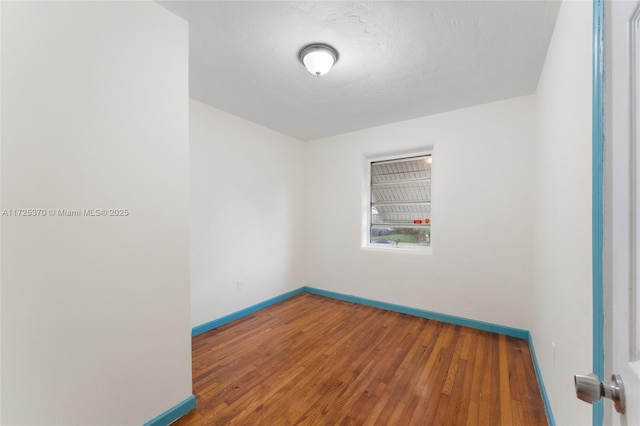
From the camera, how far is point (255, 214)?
344 cm

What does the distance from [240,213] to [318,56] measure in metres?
2.12

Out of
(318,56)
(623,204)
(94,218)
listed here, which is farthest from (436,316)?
(94,218)

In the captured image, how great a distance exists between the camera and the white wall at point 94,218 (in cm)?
108

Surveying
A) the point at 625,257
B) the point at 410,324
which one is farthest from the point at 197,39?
the point at 410,324

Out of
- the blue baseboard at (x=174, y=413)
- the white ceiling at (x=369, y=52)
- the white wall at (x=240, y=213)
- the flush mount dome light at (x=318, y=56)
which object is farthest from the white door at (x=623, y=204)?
the white wall at (x=240, y=213)

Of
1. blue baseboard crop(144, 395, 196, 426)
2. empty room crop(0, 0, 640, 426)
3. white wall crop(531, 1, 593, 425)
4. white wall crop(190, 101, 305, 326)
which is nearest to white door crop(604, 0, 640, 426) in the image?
empty room crop(0, 0, 640, 426)

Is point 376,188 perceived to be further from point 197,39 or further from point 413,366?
point 197,39

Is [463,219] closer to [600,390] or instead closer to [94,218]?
[600,390]

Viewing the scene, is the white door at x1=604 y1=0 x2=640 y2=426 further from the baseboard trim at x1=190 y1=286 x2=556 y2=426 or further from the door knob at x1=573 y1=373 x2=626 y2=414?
the baseboard trim at x1=190 y1=286 x2=556 y2=426

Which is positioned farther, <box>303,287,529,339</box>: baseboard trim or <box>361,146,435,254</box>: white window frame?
<box>361,146,435,254</box>: white window frame

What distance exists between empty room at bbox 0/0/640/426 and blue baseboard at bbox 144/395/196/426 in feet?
0.11

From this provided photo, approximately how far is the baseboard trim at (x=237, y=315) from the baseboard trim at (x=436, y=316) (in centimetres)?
59

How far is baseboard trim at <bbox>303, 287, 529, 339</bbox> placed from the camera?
8.53 feet

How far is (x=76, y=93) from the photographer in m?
1.22
